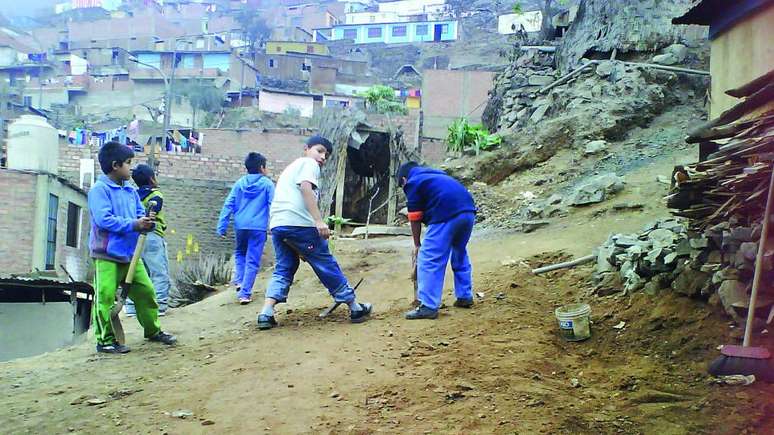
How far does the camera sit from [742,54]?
8289 millimetres

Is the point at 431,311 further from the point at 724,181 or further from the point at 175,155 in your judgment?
the point at 175,155

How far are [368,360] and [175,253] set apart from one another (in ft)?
52.4

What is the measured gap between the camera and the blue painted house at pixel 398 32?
60844 millimetres

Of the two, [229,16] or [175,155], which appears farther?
[229,16]

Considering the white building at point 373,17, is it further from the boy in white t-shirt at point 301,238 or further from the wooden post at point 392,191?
the boy in white t-shirt at point 301,238

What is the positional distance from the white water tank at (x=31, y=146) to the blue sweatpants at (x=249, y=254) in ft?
37.8

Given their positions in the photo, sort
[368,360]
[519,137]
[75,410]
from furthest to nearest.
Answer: [519,137], [368,360], [75,410]

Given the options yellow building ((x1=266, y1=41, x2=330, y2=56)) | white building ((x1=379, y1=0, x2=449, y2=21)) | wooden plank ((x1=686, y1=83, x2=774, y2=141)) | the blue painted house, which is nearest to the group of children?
wooden plank ((x1=686, y1=83, x2=774, y2=141))

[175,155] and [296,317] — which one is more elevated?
[175,155]

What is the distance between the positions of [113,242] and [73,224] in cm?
1500

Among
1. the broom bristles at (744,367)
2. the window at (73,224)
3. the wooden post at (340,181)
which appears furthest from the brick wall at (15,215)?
the broom bristles at (744,367)

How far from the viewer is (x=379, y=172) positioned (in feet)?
52.0

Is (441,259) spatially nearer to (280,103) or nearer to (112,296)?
(112,296)

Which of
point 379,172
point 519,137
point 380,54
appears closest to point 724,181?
point 519,137
